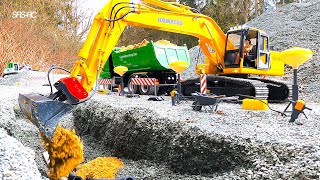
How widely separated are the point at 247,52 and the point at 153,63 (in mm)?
3645

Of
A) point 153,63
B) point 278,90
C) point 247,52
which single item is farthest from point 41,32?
point 278,90

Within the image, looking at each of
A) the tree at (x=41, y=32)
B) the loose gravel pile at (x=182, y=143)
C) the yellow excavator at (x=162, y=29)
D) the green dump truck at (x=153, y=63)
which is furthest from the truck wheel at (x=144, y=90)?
the tree at (x=41, y=32)

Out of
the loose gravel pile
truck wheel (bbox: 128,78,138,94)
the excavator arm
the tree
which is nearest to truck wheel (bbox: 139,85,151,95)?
truck wheel (bbox: 128,78,138,94)

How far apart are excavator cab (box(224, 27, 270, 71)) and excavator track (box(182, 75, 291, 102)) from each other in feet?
1.38

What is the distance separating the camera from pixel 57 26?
1148 inches

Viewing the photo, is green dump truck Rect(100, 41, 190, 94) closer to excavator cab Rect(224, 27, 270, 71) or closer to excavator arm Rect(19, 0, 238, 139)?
excavator arm Rect(19, 0, 238, 139)

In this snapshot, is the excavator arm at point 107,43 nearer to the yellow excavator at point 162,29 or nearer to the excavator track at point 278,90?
the yellow excavator at point 162,29

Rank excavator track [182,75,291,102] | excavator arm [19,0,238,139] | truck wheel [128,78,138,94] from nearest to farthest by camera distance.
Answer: excavator arm [19,0,238,139]
excavator track [182,75,291,102]
truck wheel [128,78,138,94]

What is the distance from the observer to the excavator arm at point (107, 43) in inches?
160

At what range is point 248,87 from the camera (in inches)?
335

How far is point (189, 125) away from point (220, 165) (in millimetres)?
892

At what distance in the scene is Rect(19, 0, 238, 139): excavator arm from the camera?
407 centimetres


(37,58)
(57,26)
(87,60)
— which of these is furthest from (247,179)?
(57,26)

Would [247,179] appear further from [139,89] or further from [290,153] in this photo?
[139,89]
